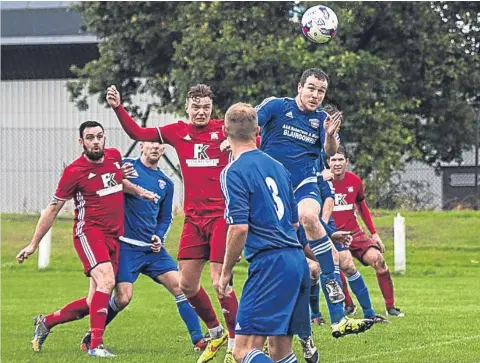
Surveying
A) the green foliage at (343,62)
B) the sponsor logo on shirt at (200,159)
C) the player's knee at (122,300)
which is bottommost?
the player's knee at (122,300)

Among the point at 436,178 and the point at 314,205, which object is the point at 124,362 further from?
the point at 436,178

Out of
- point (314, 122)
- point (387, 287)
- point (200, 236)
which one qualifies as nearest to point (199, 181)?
point (200, 236)

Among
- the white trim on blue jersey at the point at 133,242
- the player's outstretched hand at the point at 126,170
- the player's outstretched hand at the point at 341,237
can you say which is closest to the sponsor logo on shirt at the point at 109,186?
the player's outstretched hand at the point at 126,170

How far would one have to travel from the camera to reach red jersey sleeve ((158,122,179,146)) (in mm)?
10523

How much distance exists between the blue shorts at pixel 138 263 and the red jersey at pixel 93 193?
302mm

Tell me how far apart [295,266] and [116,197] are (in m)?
4.51

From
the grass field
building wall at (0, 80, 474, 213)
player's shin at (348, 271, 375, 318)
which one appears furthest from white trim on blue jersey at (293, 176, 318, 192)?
building wall at (0, 80, 474, 213)

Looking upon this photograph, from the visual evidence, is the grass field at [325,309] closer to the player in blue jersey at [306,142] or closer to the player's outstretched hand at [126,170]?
the player in blue jersey at [306,142]

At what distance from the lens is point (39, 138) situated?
3306cm

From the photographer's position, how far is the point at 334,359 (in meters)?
10.2

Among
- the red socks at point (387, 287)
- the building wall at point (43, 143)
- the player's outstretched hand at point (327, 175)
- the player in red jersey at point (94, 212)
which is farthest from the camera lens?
the building wall at point (43, 143)

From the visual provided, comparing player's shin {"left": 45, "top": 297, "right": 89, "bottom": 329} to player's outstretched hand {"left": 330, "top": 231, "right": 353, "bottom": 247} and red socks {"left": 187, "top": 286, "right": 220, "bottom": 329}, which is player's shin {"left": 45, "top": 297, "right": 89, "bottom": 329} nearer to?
red socks {"left": 187, "top": 286, "right": 220, "bottom": 329}

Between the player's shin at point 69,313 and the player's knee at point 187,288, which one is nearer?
the player's knee at point 187,288

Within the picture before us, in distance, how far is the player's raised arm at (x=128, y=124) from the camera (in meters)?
9.88
